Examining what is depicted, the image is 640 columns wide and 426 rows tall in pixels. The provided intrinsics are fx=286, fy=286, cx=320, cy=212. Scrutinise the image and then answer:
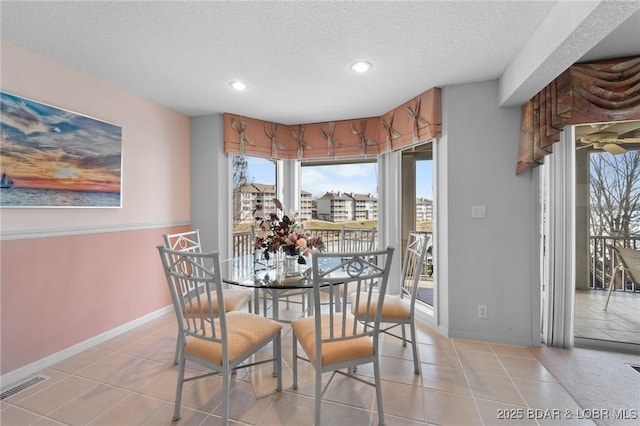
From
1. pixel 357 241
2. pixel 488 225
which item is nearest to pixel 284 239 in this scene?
pixel 357 241

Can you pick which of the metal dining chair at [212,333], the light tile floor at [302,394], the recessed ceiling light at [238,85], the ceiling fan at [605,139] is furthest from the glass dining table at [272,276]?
the ceiling fan at [605,139]

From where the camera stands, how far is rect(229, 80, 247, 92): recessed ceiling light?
269cm

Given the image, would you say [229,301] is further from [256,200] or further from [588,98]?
[588,98]

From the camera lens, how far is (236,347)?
1652 mm

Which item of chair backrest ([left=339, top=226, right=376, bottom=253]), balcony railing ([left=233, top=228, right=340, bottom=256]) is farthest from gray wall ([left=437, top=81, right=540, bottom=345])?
balcony railing ([left=233, top=228, right=340, bottom=256])

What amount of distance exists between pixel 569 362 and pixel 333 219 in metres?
2.79

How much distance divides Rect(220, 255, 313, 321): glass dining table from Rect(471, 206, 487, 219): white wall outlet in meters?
1.62

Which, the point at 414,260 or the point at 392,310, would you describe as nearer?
the point at 392,310

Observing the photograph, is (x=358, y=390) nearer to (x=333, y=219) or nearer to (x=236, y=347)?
(x=236, y=347)

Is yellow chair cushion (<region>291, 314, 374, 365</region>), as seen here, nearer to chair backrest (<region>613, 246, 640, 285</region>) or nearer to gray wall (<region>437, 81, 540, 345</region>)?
gray wall (<region>437, 81, 540, 345</region>)

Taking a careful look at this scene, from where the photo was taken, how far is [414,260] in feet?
9.09

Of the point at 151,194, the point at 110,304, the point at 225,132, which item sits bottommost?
the point at 110,304

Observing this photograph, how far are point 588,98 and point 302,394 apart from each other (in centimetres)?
305

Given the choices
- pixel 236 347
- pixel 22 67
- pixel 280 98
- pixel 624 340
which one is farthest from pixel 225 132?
pixel 624 340
